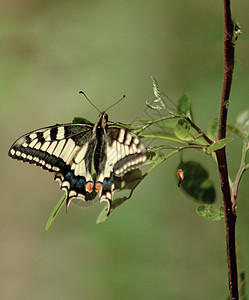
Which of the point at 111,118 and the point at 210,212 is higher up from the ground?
the point at 111,118

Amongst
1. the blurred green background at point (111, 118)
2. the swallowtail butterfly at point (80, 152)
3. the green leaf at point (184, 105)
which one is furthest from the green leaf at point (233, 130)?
the blurred green background at point (111, 118)

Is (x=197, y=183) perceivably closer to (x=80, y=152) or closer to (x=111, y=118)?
(x=80, y=152)

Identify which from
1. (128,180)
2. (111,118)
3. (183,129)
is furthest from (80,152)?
(111,118)

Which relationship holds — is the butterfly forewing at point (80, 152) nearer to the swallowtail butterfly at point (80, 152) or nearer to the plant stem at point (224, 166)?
the swallowtail butterfly at point (80, 152)

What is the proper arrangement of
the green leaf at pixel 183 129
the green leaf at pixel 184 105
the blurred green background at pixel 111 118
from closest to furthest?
the green leaf at pixel 183 129 < the green leaf at pixel 184 105 < the blurred green background at pixel 111 118

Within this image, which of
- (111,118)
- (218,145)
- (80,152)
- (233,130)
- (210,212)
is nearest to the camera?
(218,145)

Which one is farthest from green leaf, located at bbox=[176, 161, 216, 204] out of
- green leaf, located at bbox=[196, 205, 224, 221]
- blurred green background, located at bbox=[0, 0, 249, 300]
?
blurred green background, located at bbox=[0, 0, 249, 300]

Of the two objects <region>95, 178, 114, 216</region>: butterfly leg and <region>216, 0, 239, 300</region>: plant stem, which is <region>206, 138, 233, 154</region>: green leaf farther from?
<region>95, 178, 114, 216</region>: butterfly leg
